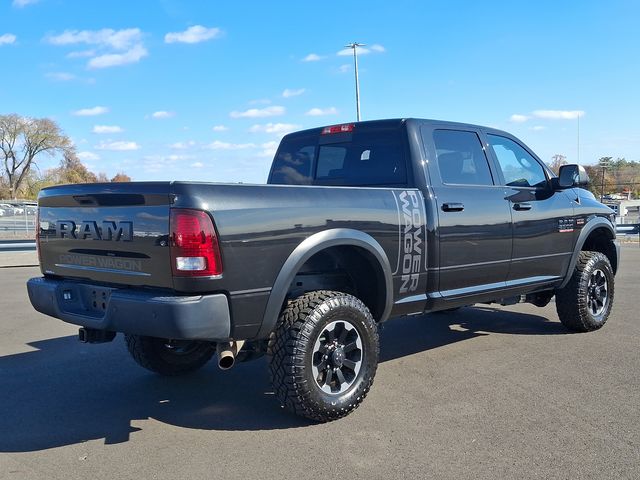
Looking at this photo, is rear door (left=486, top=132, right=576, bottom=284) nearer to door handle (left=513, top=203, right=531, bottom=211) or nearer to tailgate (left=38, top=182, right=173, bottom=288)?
door handle (left=513, top=203, right=531, bottom=211)

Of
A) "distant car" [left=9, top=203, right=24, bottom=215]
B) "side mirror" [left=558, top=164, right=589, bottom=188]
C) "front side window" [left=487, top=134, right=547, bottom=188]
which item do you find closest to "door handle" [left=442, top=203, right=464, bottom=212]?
"front side window" [left=487, top=134, right=547, bottom=188]

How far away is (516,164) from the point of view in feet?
18.4

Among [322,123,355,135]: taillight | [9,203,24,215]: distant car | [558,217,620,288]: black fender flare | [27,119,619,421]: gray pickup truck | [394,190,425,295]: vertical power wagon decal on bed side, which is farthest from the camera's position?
[9,203,24,215]: distant car

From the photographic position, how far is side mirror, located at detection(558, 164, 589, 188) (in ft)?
18.3

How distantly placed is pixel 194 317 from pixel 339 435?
3.86 ft

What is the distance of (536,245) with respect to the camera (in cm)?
548

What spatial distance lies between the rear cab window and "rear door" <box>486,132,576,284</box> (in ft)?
3.55

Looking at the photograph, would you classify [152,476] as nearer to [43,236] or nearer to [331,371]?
[331,371]

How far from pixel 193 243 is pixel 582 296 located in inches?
172

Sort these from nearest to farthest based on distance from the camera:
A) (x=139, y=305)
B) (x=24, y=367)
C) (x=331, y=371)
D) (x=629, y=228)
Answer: (x=139, y=305), (x=331, y=371), (x=24, y=367), (x=629, y=228)

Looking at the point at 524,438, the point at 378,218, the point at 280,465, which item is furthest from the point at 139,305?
the point at 524,438

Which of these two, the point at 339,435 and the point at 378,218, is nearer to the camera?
the point at 339,435

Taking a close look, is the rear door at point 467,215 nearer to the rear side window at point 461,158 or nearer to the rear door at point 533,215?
the rear side window at point 461,158

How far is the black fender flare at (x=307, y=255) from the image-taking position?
11.9 feet
